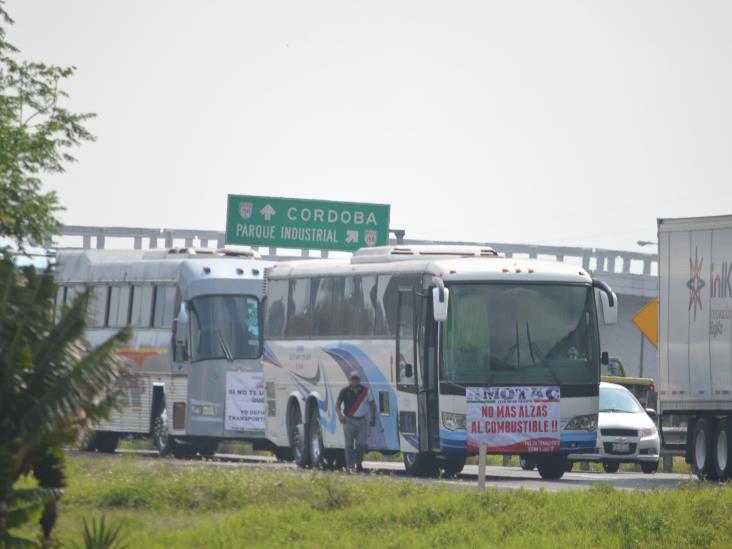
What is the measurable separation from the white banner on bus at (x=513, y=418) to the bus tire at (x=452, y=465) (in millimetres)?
1629

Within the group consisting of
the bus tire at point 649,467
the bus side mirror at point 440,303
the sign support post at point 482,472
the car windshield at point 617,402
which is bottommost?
the sign support post at point 482,472

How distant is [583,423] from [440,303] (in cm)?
322

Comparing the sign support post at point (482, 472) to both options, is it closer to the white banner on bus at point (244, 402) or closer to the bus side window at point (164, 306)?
the white banner on bus at point (244, 402)

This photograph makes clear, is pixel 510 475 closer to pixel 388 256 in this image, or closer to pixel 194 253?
pixel 388 256

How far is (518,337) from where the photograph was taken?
2938 cm

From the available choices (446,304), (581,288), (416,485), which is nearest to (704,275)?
(581,288)

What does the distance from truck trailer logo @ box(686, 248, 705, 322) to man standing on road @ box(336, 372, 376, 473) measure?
17.6 feet

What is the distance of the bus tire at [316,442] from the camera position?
108 ft

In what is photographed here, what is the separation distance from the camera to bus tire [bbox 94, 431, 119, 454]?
39.7m

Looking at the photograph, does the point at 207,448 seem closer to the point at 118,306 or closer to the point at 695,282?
the point at 118,306

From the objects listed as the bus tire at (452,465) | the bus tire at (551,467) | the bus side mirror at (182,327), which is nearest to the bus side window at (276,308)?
the bus side mirror at (182,327)

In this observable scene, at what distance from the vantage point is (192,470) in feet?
83.8

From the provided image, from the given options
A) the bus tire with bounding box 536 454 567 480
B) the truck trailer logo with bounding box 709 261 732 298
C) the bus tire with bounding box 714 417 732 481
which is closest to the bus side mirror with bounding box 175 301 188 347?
the bus tire with bounding box 536 454 567 480

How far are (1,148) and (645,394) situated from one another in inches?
891
